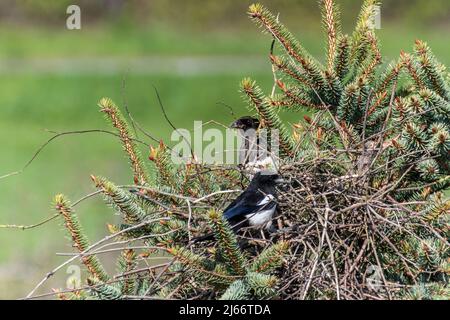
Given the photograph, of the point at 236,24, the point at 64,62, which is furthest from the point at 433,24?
the point at 64,62

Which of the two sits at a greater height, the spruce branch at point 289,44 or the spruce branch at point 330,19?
the spruce branch at point 330,19

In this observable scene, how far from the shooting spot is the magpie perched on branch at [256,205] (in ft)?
9.56

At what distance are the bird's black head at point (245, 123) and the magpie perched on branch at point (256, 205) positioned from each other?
76cm

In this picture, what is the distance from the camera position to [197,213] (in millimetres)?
2967

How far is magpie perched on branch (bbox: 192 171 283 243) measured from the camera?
291 centimetres

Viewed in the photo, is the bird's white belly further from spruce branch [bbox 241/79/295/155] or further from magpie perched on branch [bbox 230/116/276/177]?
spruce branch [bbox 241/79/295/155]

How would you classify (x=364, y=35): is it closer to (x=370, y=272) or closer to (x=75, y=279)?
(x=370, y=272)

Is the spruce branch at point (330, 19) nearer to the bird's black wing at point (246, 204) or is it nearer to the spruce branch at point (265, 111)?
the spruce branch at point (265, 111)

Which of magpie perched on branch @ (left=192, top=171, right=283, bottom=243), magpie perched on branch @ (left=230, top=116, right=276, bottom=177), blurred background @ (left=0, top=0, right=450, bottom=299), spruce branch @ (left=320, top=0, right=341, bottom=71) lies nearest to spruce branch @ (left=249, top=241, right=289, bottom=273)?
magpie perched on branch @ (left=192, top=171, right=283, bottom=243)

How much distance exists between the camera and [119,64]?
765 inches

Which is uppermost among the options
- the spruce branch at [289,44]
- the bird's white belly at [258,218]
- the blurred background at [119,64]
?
the blurred background at [119,64]


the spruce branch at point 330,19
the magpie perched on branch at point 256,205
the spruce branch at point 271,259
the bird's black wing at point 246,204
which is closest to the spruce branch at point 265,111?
the magpie perched on branch at point 256,205

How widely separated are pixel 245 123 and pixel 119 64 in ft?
51.8

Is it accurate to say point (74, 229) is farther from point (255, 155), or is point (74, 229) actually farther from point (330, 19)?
point (330, 19)
